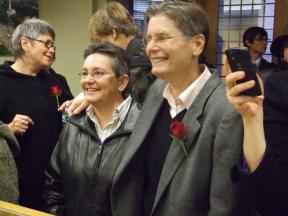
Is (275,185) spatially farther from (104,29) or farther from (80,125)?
(104,29)

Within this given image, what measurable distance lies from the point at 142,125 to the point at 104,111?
268mm

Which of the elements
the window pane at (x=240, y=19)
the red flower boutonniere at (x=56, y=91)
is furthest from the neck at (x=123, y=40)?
the window pane at (x=240, y=19)

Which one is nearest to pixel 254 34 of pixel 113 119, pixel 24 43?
pixel 24 43

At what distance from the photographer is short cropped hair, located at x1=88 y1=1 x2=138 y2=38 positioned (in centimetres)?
203

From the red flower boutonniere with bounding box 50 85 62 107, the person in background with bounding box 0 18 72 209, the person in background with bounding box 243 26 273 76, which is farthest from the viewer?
the person in background with bounding box 243 26 273 76

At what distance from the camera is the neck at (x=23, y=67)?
231 cm

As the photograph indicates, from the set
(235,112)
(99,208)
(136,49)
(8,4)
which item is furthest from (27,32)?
(8,4)

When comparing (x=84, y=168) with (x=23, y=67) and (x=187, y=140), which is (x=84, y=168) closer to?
(x=187, y=140)

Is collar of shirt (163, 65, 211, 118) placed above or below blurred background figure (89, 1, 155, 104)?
below

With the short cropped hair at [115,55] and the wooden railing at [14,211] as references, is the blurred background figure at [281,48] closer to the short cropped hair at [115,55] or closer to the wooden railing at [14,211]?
the short cropped hair at [115,55]

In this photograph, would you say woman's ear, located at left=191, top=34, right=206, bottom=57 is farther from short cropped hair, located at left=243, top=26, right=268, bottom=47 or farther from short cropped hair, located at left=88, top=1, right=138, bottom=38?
short cropped hair, located at left=243, top=26, right=268, bottom=47

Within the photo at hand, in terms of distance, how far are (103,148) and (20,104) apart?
33.9 inches

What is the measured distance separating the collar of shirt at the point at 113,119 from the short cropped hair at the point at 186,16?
425 mm

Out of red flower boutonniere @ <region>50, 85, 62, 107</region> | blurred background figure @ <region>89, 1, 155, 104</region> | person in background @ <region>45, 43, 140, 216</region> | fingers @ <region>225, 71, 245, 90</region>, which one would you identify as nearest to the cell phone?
fingers @ <region>225, 71, 245, 90</region>
